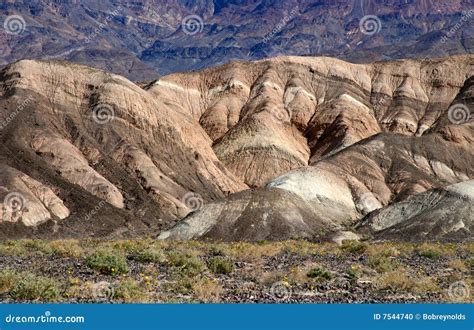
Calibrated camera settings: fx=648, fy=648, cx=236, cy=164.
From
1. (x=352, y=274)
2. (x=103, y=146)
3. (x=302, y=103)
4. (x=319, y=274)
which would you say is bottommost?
(x=352, y=274)

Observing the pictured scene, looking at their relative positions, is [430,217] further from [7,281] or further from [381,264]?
[7,281]

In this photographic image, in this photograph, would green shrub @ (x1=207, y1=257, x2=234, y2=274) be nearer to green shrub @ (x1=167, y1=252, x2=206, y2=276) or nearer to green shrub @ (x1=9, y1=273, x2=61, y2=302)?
green shrub @ (x1=167, y1=252, x2=206, y2=276)

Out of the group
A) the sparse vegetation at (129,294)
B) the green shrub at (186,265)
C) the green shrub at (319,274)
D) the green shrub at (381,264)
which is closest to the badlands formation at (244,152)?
the green shrub at (381,264)

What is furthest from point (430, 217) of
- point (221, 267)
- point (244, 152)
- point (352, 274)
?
point (244, 152)

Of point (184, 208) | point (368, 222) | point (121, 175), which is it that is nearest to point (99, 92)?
point (121, 175)

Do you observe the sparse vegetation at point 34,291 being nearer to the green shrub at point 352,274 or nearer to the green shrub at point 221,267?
the green shrub at point 221,267

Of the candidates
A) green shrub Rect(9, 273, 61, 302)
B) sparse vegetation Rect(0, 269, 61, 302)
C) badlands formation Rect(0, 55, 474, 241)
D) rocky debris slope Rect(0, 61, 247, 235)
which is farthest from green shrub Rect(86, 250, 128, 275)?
rocky debris slope Rect(0, 61, 247, 235)
